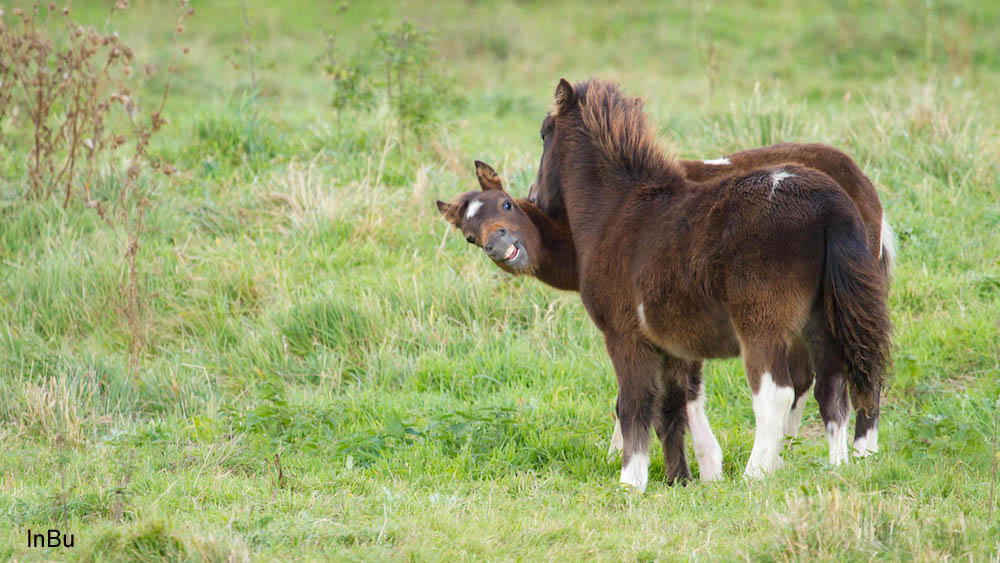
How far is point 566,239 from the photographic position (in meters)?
6.05

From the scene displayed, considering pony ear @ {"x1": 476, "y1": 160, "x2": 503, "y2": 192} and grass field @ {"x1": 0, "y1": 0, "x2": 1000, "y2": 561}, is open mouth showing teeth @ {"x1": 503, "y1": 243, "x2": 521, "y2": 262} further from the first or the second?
grass field @ {"x1": 0, "y1": 0, "x2": 1000, "y2": 561}

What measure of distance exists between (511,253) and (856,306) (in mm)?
1798

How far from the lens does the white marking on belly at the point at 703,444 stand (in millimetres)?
5605

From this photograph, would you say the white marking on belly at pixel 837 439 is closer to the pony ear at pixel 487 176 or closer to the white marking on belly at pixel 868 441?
the white marking on belly at pixel 868 441

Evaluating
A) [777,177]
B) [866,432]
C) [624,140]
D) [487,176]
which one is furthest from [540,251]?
[866,432]

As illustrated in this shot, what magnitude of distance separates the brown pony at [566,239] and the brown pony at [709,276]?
176mm

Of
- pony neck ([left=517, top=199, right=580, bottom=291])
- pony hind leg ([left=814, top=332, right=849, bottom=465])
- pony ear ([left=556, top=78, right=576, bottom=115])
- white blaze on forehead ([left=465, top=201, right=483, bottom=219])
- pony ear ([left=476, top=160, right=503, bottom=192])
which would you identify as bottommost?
pony hind leg ([left=814, top=332, right=849, bottom=465])

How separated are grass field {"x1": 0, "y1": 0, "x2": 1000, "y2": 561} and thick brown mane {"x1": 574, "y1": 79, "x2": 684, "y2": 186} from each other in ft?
5.08

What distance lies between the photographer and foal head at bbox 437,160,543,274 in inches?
221

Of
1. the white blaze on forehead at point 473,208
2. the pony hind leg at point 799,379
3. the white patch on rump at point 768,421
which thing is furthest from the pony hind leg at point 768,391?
the white blaze on forehead at point 473,208

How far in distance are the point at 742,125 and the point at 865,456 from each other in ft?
15.8

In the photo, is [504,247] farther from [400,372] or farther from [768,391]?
[400,372]

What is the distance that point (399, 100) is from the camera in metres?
10.1

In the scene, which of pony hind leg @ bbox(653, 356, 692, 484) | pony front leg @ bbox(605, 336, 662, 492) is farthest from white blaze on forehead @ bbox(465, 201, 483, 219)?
pony hind leg @ bbox(653, 356, 692, 484)
